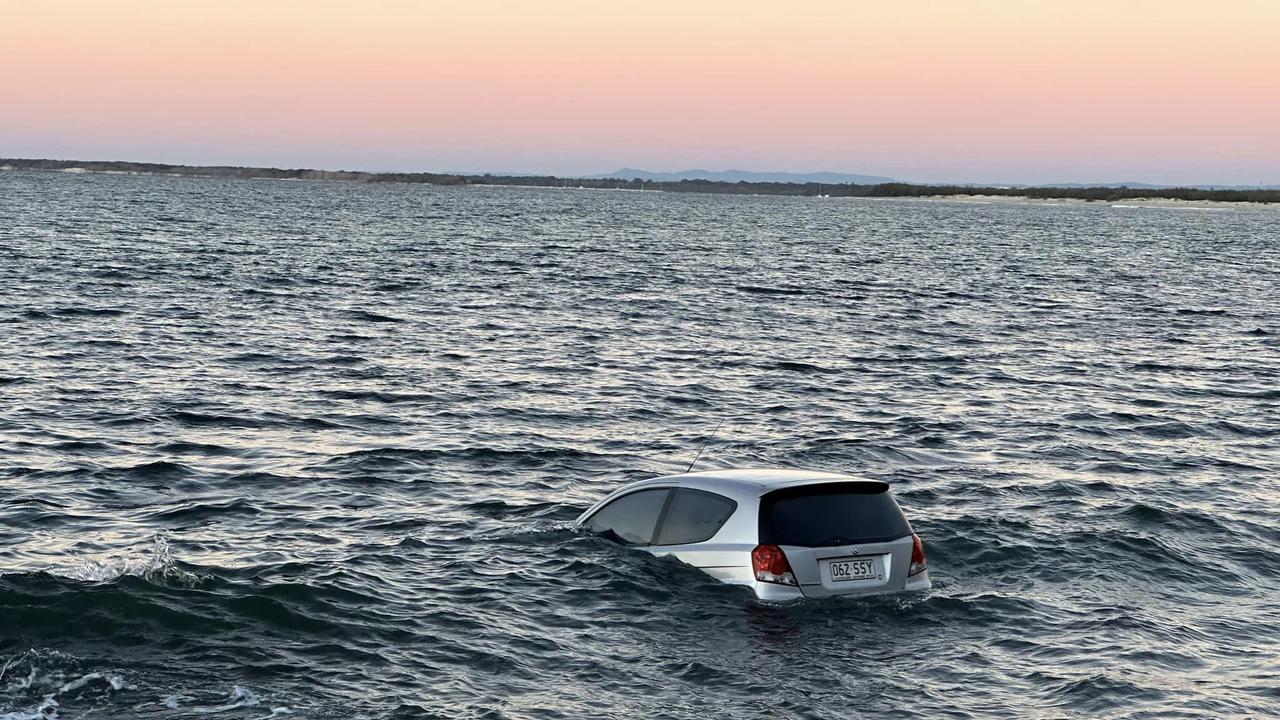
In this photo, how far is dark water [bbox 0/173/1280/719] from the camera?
416 inches

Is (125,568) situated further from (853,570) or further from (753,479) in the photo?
(853,570)

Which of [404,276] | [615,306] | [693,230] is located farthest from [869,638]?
[693,230]

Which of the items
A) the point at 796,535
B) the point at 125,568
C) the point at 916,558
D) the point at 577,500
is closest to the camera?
the point at 796,535

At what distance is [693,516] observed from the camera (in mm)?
12734

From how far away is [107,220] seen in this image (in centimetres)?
9331

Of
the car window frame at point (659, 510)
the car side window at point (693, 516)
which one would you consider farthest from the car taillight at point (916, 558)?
the car window frame at point (659, 510)

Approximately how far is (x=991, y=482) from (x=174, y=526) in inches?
425

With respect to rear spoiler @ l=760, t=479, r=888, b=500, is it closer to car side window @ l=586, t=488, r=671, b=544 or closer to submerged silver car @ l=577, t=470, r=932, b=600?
submerged silver car @ l=577, t=470, r=932, b=600

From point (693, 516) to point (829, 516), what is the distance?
1.37 metres

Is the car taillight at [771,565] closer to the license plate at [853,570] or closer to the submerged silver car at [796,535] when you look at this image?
the submerged silver car at [796,535]

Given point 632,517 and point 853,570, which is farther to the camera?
point 632,517

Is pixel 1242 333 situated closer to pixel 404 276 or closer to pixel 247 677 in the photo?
pixel 404 276

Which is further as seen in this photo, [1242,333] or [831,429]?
[1242,333]

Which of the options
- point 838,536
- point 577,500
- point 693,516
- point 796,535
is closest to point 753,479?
point 693,516
